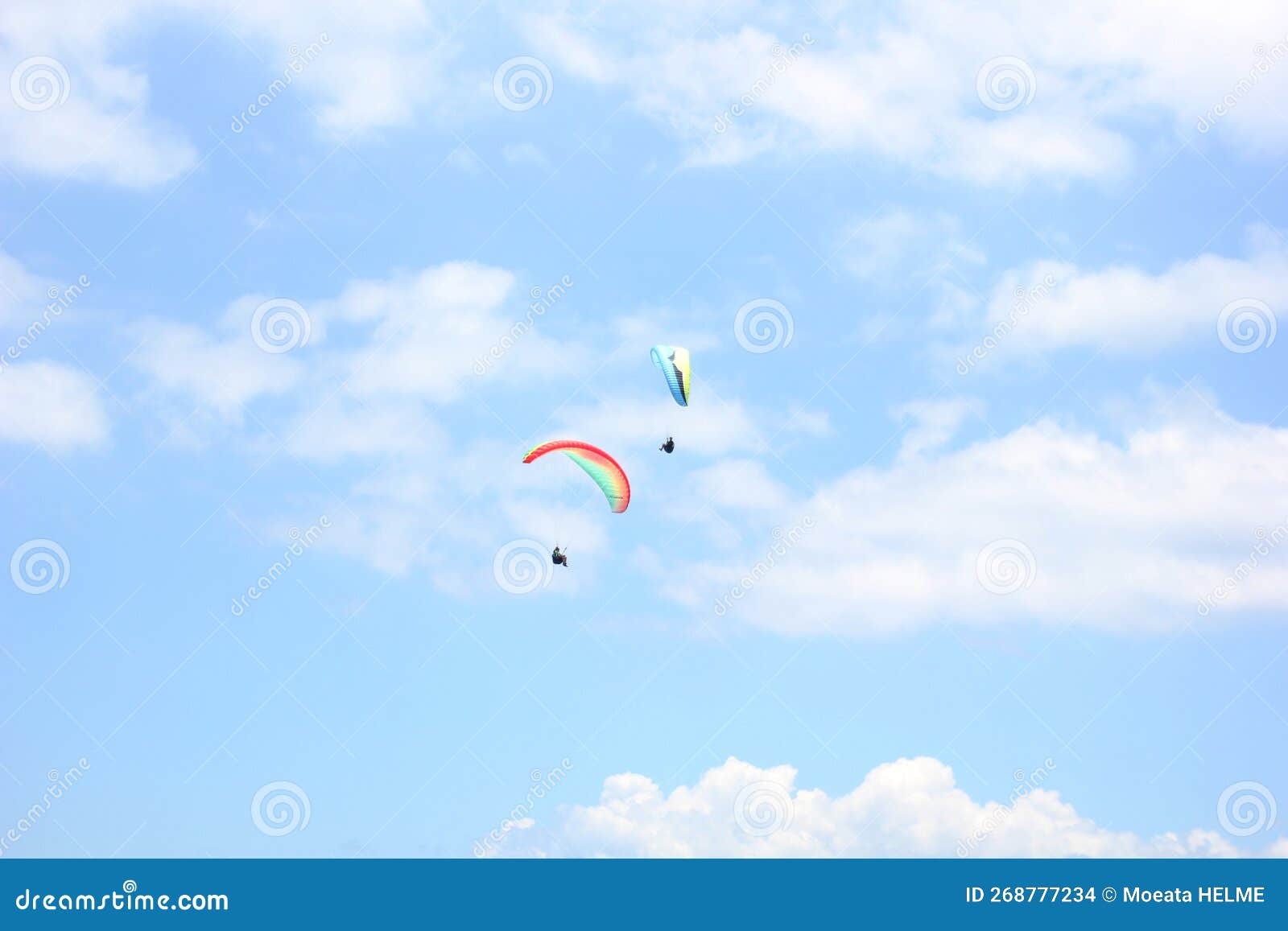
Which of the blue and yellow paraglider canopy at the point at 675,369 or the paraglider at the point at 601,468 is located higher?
the blue and yellow paraglider canopy at the point at 675,369

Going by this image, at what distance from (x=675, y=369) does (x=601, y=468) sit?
6435 mm

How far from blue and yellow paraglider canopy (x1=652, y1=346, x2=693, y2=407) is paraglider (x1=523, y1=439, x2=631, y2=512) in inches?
190

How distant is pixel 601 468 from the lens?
6625 centimetres

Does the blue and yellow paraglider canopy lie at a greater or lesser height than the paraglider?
greater

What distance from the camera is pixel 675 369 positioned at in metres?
67.9

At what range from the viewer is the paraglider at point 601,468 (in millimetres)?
64938

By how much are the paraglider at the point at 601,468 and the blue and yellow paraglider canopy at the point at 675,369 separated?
15.8 ft

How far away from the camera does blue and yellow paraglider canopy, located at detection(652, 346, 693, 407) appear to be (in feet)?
221

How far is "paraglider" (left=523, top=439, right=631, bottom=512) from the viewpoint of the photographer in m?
64.9
